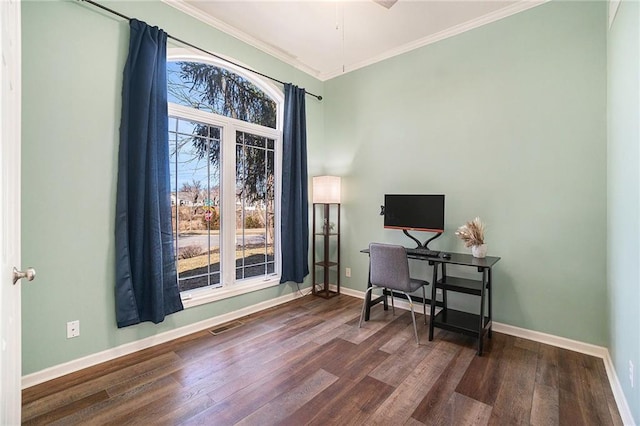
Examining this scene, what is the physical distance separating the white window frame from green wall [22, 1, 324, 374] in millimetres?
482

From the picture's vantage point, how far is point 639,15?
60.5 inches

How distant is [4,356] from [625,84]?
10.9 feet

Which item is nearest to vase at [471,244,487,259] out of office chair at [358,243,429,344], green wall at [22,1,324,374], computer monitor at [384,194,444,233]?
computer monitor at [384,194,444,233]

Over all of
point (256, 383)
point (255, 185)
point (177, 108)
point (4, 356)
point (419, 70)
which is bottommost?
point (256, 383)

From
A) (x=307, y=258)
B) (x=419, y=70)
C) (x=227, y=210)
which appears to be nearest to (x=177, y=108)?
(x=227, y=210)

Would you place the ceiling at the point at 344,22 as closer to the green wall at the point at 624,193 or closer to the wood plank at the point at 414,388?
the green wall at the point at 624,193

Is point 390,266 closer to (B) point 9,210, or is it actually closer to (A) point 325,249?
(A) point 325,249

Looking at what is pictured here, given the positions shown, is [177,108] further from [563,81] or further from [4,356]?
[563,81]

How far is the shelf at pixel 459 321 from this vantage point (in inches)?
104

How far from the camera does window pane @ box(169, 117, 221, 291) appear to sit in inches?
115

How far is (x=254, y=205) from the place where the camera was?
3.62m

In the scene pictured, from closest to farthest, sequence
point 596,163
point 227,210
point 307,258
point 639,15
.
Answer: point 639,15, point 596,163, point 227,210, point 307,258

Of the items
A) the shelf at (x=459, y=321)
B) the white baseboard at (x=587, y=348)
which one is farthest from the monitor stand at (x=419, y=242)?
the white baseboard at (x=587, y=348)

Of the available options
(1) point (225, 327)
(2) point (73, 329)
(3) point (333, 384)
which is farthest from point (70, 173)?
(3) point (333, 384)
